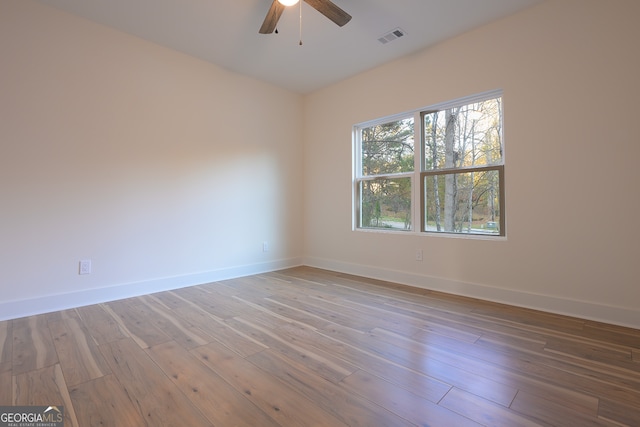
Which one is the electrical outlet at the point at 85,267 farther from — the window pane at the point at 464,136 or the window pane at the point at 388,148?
the window pane at the point at 464,136

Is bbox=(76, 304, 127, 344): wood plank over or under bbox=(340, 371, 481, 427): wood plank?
over

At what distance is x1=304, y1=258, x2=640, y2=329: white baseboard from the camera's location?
228 centimetres

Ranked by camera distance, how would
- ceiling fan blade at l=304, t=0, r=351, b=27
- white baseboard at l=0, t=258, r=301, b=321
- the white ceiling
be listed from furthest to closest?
the white ceiling
white baseboard at l=0, t=258, r=301, b=321
ceiling fan blade at l=304, t=0, r=351, b=27

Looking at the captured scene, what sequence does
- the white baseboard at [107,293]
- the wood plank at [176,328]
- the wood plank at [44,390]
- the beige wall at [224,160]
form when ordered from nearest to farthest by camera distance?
1. the wood plank at [44,390]
2. the wood plank at [176,328]
3. the beige wall at [224,160]
4. the white baseboard at [107,293]

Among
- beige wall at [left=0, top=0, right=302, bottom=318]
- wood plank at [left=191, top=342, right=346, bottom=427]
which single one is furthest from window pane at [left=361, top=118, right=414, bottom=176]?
wood plank at [left=191, top=342, right=346, bottom=427]

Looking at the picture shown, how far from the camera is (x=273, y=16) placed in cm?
236

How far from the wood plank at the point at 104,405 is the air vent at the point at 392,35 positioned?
351 cm

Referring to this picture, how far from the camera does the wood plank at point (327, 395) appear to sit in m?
1.28

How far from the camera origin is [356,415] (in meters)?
1.30

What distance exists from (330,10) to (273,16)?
45 cm

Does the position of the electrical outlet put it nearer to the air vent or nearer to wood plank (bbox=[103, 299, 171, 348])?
wood plank (bbox=[103, 299, 171, 348])

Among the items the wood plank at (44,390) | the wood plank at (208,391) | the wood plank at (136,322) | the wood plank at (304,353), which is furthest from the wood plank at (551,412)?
the wood plank at (136,322)

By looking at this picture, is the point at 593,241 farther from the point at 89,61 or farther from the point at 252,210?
the point at 89,61

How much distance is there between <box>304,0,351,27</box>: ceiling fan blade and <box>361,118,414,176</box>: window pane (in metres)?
1.57
